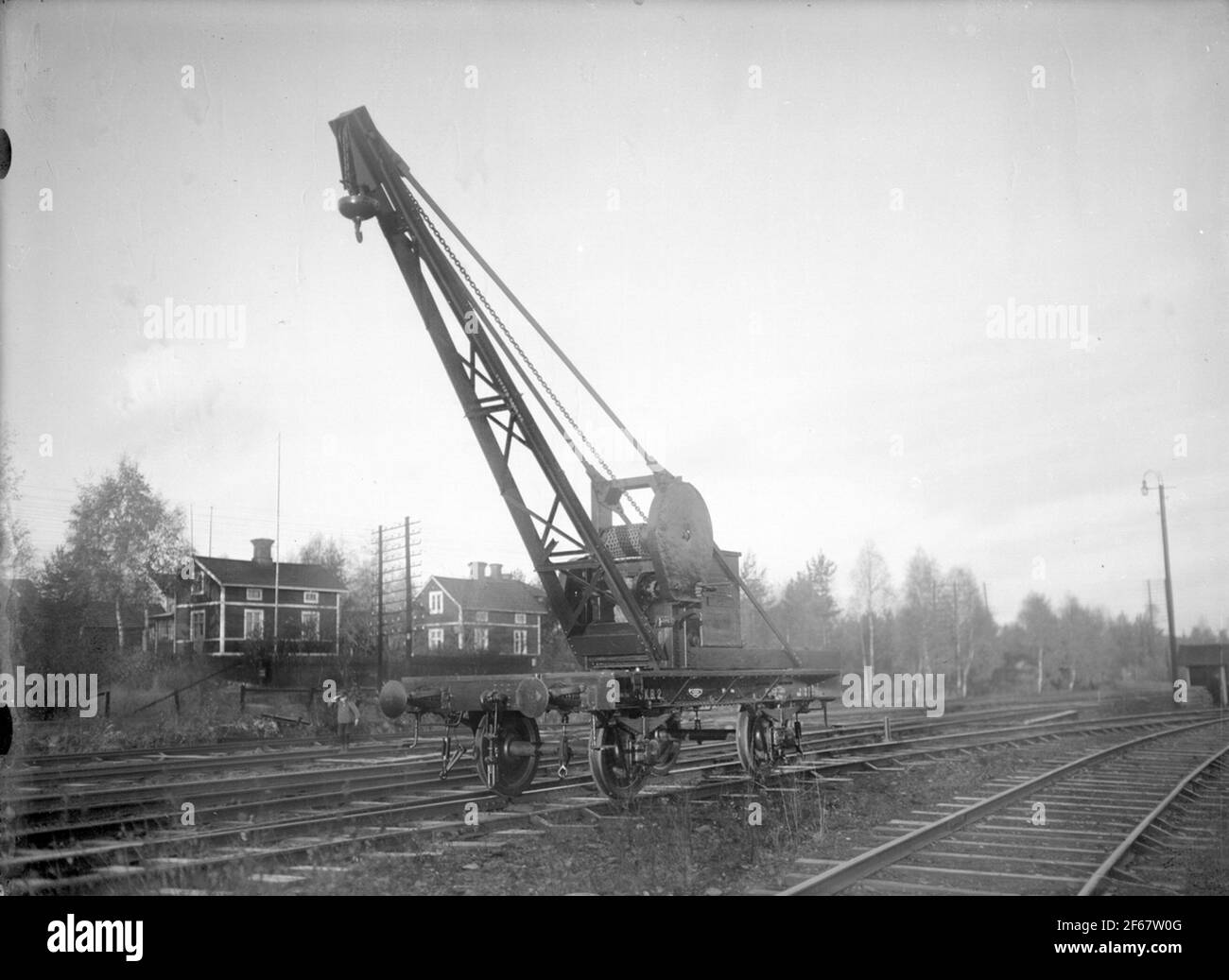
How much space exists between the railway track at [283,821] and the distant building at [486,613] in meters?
32.5

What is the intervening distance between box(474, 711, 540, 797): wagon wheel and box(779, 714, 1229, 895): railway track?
11.2 ft

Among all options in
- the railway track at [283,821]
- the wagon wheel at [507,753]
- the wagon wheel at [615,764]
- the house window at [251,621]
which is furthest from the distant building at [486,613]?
the wagon wheel at [615,764]

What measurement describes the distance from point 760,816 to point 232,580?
31.9 metres

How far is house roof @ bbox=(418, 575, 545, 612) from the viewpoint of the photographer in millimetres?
47062

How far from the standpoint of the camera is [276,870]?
240 inches

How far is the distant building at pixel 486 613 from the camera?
4644 centimetres

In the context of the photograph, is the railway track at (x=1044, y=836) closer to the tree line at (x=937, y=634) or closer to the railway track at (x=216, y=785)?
Result: the railway track at (x=216, y=785)

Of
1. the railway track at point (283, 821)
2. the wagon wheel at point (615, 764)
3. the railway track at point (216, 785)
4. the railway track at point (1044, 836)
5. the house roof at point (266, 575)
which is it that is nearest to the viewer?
the railway track at point (1044, 836)

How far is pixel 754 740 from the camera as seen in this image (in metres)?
10.8

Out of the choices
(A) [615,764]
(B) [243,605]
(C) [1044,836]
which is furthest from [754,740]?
(B) [243,605]

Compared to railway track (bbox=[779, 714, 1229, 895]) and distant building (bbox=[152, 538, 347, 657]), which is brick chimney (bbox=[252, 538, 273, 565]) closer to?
distant building (bbox=[152, 538, 347, 657])
